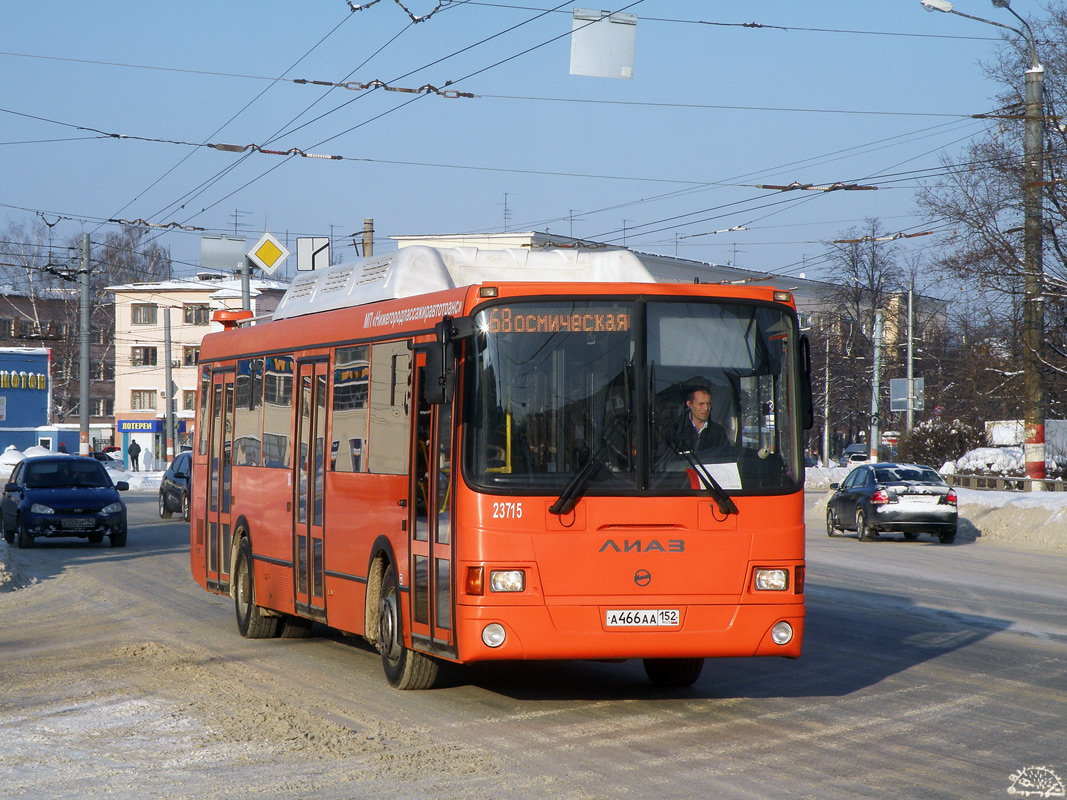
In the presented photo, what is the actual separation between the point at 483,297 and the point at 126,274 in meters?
98.0

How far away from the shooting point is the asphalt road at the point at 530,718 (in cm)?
695

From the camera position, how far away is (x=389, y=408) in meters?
10.1

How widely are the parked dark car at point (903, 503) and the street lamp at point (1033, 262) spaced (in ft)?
6.72

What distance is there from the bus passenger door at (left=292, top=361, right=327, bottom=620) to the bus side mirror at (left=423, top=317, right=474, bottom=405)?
2749mm

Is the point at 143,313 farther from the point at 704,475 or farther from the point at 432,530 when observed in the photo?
the point at 704,475

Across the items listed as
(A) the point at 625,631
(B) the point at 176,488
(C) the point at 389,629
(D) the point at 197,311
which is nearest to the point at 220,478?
(C) the point at 389,629

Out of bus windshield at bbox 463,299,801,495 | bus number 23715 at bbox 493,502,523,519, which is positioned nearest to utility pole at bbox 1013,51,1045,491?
bus windshield at bbox 463,299,801,495

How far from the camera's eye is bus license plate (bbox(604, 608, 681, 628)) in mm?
8602

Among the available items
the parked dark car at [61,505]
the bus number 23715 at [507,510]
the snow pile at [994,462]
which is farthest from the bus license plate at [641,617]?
the snow pile at [994,462]

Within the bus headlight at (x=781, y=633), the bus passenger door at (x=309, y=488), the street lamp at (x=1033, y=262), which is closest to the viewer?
the bus headlight at (x=781, y=633)

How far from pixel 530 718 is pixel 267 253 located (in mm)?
23339

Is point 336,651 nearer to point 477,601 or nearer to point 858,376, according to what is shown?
point 477,601

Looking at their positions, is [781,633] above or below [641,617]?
below

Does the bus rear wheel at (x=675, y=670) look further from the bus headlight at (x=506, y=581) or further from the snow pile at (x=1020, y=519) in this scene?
the snow pile at (x=1020, y=519)
